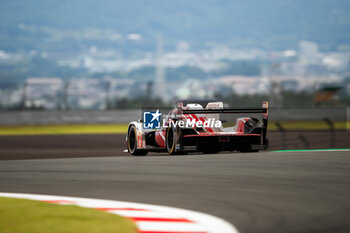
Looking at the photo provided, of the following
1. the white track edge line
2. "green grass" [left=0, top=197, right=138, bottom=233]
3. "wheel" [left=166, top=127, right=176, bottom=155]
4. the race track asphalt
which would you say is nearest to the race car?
"wheel" [left=166, top=127, right=176, bottom=155]

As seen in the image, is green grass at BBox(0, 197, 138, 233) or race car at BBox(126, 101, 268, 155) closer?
green grass at BBox(0, 197, 138, 233)

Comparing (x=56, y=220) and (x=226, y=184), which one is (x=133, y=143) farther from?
(x=56, y=220)

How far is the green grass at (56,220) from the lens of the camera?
6301 millimetres

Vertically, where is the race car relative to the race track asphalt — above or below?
above

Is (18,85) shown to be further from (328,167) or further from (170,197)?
(170,197)

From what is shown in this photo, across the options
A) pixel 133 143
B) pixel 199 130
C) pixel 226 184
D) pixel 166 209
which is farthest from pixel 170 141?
pixel 166 209

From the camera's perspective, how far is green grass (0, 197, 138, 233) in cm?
630

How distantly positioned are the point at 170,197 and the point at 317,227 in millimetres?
2665

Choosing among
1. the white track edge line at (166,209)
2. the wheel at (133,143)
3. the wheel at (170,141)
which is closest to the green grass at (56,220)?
the white track edge line at (166,209)

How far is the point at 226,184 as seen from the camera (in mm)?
9961

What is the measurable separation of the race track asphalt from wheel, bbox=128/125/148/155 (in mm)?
1368

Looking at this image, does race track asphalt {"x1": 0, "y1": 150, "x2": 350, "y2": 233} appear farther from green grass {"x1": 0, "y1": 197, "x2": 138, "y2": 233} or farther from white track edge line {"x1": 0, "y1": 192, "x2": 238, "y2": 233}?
green grass {"x1": 0, "y1": 197, "x2": 138, "y2": 233}

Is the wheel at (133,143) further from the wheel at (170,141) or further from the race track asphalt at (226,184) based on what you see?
the race track asphalt at (226,184)

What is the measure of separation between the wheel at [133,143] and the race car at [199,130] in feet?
0.09
